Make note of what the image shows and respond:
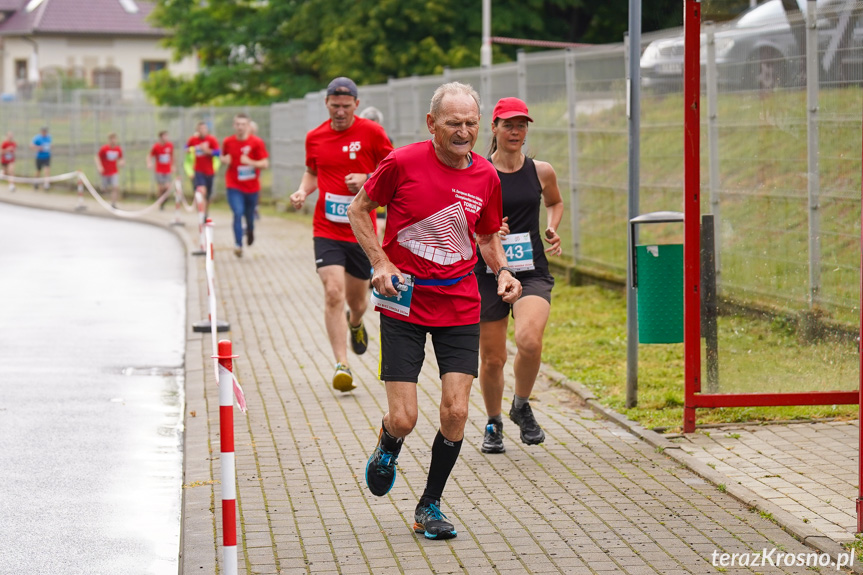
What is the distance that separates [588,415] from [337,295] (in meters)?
2.03

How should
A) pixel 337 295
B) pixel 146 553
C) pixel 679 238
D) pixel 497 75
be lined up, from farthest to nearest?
pixel 497 75 → pixel 679 238 → pixel 337 295 → pixel 146 553

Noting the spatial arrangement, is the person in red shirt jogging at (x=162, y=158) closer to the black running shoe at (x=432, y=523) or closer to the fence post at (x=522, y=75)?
the fence post at (x=522, y=75)

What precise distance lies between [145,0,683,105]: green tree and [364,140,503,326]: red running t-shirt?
32.1 meters

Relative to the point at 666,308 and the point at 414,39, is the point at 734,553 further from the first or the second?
the point at 414,39

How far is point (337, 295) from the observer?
30.6ft

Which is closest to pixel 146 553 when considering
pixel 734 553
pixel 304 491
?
pixel 304 491

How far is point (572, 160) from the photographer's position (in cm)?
1466

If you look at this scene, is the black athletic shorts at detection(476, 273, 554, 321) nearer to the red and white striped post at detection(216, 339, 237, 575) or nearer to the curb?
the curb

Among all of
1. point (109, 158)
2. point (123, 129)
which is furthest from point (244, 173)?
point (123, 129)

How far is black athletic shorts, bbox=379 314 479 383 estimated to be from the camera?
18.7 feet

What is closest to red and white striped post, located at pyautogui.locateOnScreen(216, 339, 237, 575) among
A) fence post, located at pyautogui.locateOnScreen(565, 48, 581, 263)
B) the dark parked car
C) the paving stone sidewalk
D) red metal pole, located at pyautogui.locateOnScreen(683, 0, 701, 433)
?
the paving stone sidewalk

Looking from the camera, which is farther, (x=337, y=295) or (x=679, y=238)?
(x=679, y=238)

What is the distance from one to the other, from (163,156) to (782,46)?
81.7 feet

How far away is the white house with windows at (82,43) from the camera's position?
7850 cm
